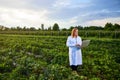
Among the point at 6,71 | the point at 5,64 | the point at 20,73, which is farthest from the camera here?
the point at 5,64

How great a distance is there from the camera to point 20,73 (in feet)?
35.0

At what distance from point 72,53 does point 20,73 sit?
2330mm

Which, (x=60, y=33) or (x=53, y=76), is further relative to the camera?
(x=60, y=33)

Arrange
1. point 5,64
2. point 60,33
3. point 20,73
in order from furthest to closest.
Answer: point 60,33 < point 5,64 < point 20,73

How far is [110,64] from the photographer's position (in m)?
13.6

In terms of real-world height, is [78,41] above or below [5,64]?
above

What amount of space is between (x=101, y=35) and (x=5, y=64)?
119 ft

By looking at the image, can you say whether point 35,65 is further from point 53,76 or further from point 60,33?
point 60,33

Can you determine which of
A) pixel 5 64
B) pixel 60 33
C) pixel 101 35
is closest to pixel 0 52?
pixel 5 64

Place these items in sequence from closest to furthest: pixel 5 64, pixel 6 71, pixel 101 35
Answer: pixel 6 71
pixel 5 64
pixel 101 35

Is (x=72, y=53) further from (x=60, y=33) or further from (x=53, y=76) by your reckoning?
(x=60, y=33)

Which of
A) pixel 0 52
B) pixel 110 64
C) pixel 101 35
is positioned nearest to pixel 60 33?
pixel 101 35

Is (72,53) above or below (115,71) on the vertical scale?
above

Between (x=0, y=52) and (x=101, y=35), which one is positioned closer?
(x=0, y=52)
